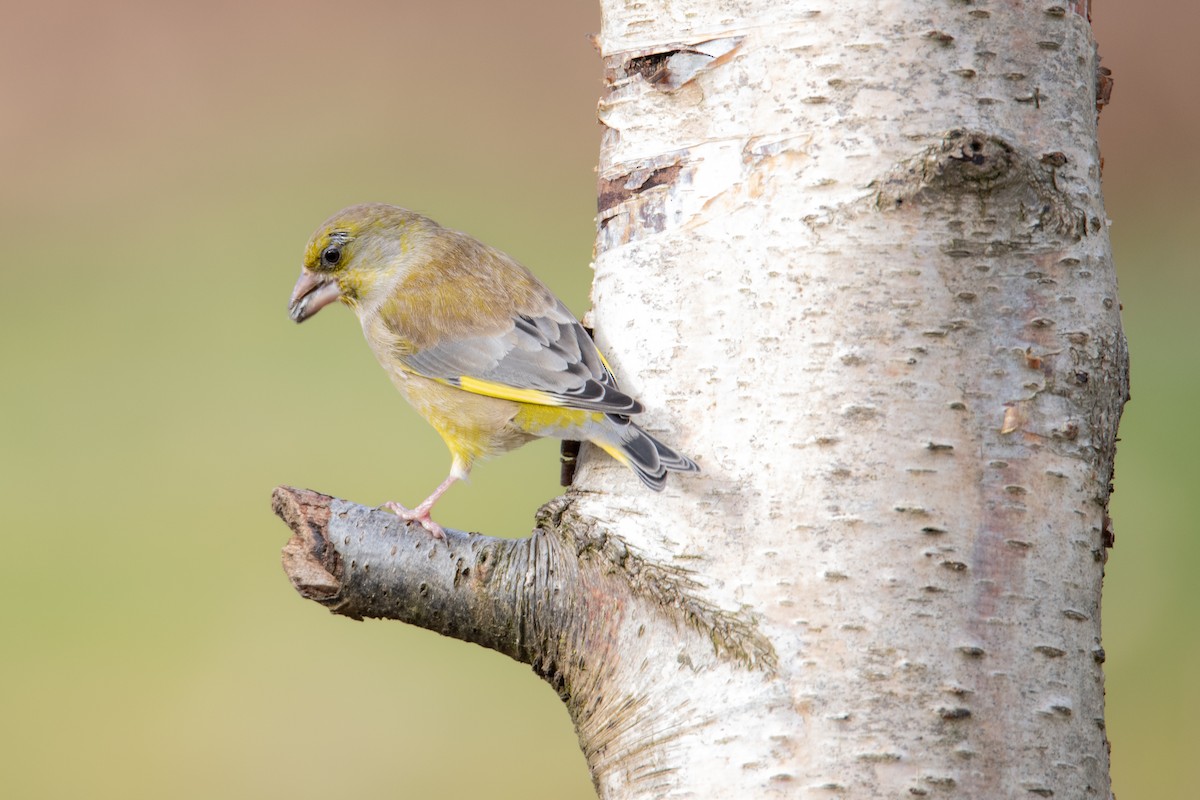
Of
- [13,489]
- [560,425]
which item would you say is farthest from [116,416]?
[560,425]

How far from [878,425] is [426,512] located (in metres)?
1.10

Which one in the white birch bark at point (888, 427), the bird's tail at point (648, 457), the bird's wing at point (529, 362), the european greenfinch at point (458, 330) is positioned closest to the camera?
the white birch bark at point (888, 427)

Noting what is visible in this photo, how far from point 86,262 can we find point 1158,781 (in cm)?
652

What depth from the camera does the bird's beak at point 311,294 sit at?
3.13 metres

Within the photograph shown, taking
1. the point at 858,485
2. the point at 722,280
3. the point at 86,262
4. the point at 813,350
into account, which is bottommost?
the point at 858,485

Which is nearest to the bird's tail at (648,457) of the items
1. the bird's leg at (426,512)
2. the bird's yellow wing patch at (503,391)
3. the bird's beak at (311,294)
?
the bird's leg at (426,512)

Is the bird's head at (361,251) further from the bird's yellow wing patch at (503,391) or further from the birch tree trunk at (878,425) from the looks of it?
the birch tree trunk at (878,425)

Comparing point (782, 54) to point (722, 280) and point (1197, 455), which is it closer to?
point (722, 280)

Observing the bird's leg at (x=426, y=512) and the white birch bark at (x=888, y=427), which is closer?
the white birch bark at (x=888, y=427)

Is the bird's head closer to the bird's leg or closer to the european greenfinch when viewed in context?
the european greenfinch

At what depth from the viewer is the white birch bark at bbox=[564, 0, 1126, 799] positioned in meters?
1.63

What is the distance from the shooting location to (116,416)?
21.9 ft

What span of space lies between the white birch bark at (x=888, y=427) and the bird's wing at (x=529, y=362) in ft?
1.21

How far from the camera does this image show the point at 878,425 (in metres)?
1.68
